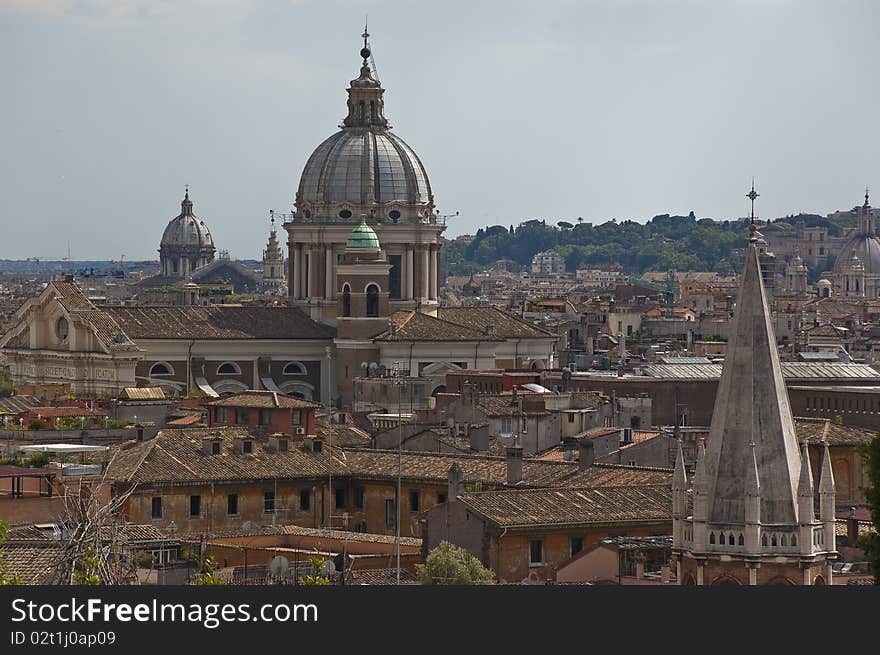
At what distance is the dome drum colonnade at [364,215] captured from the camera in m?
91.2

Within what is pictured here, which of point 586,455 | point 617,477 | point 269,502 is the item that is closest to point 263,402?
point 269,502

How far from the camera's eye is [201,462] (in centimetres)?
5047

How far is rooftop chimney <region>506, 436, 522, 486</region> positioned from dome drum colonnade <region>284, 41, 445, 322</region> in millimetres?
40459

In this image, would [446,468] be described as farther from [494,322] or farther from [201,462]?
[494,322]

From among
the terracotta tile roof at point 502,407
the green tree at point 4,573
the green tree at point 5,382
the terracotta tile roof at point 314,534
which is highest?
the terracotta tile roof at point 502,407

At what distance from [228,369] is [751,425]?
50491mm

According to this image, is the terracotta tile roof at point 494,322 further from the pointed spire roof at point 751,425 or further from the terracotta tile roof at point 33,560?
the pointed spire roof at point 751,425

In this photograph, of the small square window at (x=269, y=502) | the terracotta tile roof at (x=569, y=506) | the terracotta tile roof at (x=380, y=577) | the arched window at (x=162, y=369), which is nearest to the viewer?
the terracotta tile roof at (x=380, y=577)

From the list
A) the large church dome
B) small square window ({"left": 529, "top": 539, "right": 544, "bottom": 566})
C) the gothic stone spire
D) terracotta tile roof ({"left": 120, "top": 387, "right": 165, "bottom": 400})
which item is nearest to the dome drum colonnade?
→ the large church dome

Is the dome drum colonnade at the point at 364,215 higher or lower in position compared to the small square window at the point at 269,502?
higher

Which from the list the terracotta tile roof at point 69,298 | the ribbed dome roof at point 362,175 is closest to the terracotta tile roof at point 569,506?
the terracotta tile roof at point 69,298

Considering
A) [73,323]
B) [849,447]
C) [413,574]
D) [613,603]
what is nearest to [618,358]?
[73,323]

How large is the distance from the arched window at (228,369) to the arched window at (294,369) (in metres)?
1.37

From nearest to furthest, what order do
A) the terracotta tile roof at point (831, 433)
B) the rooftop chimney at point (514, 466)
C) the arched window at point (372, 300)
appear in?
the rooftop chimney at point (514, 466)
the terracotta tile roof at point (831, 433)
the arched window at point (372, 300)
